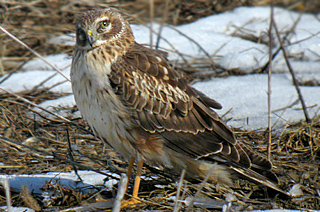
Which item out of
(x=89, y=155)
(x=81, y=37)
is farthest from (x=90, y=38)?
(x=89, y=155)

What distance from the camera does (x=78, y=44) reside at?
11.9 ft

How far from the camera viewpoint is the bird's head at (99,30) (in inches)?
140

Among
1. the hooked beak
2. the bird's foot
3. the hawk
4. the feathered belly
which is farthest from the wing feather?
the bird's foot

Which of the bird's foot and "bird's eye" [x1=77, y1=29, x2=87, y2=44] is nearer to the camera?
the bird's foot

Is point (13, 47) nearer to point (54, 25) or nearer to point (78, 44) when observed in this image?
point (54, 25)

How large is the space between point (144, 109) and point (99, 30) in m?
0.79

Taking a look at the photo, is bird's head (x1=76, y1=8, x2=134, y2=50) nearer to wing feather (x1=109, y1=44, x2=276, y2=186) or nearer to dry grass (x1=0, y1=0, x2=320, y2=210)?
wing feather (x1=109, y1=44, x2=276, y2=186)

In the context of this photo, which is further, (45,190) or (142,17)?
(142,17)

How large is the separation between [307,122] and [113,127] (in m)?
2.34

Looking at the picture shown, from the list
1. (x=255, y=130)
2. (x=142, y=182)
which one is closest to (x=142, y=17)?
(x=255, y=130)

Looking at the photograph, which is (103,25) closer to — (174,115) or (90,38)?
(90,38)

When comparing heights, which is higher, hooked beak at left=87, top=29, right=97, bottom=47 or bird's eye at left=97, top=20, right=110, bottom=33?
bird's eye at left=97, top=20, right=110, bottom=33

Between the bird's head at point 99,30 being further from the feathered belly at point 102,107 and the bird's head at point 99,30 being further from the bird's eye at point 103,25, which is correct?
the feathered belly at point 102,107

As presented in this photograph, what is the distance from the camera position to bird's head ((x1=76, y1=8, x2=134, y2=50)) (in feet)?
11.7
